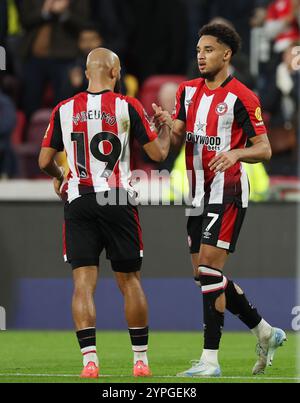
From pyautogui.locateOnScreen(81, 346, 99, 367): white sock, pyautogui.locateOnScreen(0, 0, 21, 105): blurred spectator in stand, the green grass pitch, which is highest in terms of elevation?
pyautogui.locateOnScreen(0, 0, 21, 105): blurred spectator in stand

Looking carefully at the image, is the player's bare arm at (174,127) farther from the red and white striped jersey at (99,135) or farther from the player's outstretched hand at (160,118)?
the red and white striped jersey at (99,135)

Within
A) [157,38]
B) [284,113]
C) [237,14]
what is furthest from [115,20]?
[284,113]

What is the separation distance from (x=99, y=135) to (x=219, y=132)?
842 mm

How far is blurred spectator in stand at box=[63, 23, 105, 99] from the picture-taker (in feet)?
49.9

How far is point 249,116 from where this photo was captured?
8406 millimetres

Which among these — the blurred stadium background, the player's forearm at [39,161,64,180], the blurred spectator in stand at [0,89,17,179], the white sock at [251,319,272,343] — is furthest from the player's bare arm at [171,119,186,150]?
the blurred spectator in stand at [0,89,17,179]

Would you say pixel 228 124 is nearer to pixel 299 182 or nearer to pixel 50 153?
pixel 50 153

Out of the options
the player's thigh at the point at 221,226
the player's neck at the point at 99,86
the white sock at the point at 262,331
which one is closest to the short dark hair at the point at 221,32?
the player's neck at the point at 99,86

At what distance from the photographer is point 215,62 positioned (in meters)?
8.55

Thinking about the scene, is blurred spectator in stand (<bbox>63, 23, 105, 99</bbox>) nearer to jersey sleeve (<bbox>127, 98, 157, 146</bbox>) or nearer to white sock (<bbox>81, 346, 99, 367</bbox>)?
jersey sleeve (<bbox>127, 98, 157, 146</bbox>)

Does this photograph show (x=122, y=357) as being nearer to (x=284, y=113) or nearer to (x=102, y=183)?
(x=102, y=183)
